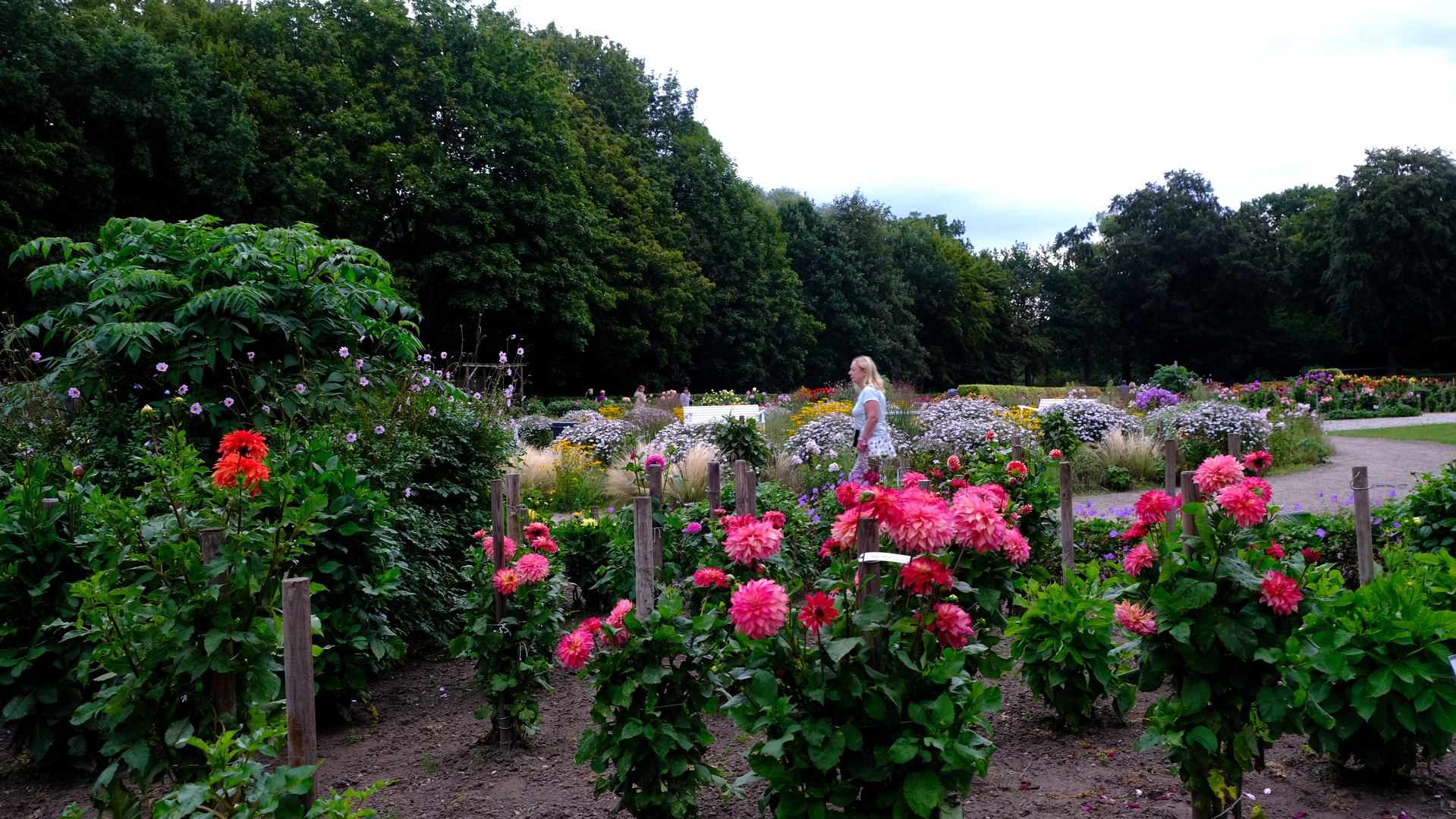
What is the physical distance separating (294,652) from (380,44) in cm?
2480

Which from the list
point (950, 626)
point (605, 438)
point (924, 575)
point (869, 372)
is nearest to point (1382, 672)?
point (950, 626)

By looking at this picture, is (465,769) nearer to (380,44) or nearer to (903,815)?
(903,815)

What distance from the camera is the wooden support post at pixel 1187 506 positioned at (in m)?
2.52

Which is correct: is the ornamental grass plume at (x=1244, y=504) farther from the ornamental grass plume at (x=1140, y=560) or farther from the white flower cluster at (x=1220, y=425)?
the white flower cluster at (x=1220, y=425)

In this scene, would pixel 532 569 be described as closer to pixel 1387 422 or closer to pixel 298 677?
pixel 298 677

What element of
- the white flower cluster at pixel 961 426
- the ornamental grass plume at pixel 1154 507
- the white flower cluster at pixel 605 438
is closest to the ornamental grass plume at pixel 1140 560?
the ornamental grass plume at pixel 1154 507

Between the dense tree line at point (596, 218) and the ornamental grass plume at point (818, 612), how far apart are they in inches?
266

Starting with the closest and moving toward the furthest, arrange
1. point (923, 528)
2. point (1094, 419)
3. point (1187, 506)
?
point (923, 528)
point (1187, 506)
point (1094, 419)

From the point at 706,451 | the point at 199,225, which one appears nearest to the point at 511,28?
the point at 706,451

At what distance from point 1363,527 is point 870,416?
3.40 meters

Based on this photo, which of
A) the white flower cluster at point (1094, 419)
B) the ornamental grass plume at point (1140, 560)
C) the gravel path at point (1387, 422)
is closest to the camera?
the ornamental grass plume at point (1140, 560)

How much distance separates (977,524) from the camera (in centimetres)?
211

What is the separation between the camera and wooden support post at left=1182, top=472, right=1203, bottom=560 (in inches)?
99.1

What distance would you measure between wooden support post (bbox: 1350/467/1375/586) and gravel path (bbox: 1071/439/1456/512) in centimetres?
331
